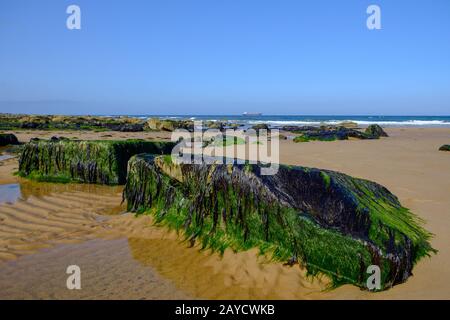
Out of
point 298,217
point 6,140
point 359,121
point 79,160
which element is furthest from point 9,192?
point 359,121

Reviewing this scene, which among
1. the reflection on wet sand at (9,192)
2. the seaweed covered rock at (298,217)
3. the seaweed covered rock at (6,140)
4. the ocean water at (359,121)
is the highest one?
the ocean water at (359,121)

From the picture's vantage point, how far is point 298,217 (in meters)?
3.43

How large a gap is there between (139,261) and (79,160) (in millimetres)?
5034

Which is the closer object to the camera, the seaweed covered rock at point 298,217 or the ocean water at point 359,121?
the seaweed covered rock at point 298,217

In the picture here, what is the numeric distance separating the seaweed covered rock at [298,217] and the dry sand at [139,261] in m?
0.14

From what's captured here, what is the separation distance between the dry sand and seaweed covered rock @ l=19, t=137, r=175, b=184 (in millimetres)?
1541

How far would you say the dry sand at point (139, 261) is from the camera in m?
3.11

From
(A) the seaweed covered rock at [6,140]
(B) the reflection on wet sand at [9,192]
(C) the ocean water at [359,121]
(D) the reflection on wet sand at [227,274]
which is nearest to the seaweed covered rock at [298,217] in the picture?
(D) the reflection on wet sand at [227,274]

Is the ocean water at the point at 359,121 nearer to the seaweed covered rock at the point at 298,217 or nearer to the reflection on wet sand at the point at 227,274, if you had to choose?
the seaweed covered rock at the point at 298,217

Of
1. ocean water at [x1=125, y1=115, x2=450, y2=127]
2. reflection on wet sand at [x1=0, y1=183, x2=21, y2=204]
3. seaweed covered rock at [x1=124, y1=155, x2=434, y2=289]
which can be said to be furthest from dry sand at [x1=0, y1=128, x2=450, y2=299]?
ocean water at [x1=125, y1=115, x2=450, y2=127]

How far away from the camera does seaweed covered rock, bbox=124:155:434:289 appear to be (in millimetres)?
3086

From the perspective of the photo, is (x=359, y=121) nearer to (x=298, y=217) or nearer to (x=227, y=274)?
(x=298, y=217)
